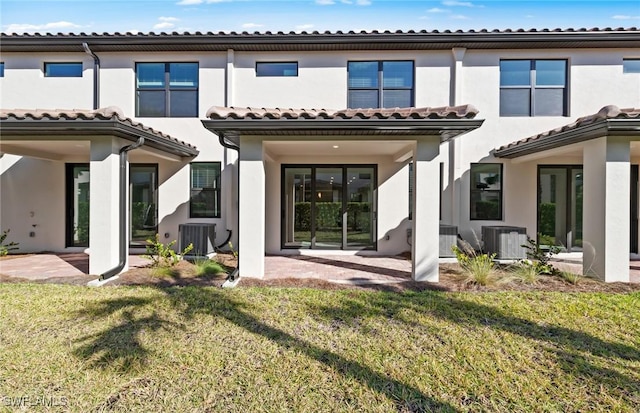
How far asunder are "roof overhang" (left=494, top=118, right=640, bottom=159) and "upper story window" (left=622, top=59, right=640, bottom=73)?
4902mm

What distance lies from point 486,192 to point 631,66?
579 cm

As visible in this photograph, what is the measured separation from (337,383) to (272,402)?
687mm

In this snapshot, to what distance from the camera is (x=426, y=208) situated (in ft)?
21.2

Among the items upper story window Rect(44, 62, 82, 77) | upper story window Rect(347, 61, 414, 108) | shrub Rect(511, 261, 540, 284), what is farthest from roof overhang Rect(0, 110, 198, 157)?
shrub Rect(511, 261, 540, 284)

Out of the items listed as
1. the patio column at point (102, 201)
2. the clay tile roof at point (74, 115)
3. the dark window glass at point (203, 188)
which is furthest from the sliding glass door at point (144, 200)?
the clay tile roof at point (74, 115)

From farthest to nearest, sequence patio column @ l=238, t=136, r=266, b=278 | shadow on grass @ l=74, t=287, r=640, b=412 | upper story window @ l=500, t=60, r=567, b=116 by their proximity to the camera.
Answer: upper story window @ l=500, t=60, r=567, b=116 < patio column @ l=238, t=136, r=266, b=278 < shadow on grass @ l=74, t=287, r=640, b=412

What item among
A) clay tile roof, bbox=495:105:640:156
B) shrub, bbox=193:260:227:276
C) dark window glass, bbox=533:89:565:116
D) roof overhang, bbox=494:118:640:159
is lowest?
shrub, bbox=193:260:227:276

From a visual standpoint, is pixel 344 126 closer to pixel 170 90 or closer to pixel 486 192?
pixel 486 192

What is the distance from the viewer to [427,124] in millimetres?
6016

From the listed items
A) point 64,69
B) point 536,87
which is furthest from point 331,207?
point 64,69

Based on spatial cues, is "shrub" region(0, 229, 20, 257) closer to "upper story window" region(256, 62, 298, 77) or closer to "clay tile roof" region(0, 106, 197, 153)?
"clay tile roof" region(0, 106, 197, 153)

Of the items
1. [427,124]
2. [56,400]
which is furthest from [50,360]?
[427,124]

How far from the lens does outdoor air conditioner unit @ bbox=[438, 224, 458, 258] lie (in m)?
8.74

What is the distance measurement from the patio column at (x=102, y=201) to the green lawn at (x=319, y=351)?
120 cm
